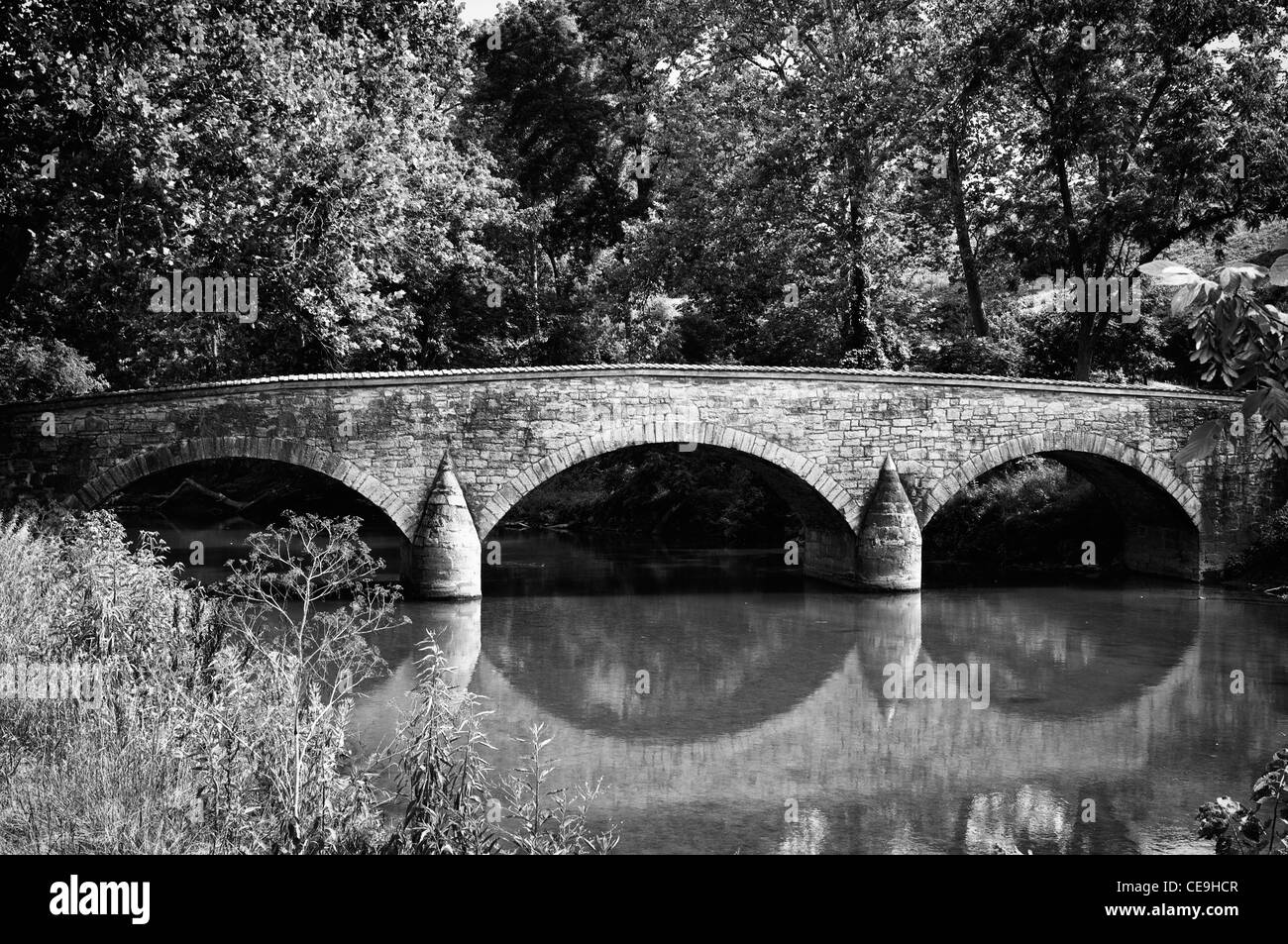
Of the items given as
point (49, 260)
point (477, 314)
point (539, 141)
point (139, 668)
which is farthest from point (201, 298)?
point (539, 141)

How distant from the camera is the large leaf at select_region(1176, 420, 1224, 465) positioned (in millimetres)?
2602

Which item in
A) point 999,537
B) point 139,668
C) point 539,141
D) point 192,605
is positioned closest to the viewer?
point 139,668

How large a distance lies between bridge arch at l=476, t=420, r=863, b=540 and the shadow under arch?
1600 millimetres

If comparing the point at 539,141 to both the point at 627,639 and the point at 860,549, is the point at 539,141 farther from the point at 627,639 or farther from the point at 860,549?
the point at 627,639

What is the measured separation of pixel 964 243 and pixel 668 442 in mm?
11907

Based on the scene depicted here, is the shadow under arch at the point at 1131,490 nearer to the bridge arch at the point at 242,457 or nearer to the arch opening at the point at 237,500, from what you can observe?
the bridge arch at the point at 242,457

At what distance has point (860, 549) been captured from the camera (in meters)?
18.7

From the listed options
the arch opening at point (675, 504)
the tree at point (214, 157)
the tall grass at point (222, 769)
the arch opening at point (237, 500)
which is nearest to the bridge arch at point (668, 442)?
the arch opening at point (675, 504)

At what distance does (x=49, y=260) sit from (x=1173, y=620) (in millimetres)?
16539

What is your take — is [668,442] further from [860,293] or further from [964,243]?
[964,243]

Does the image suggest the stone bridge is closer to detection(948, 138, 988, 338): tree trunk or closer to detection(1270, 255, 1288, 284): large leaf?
detection(948, 138, 988, 338): tree trunk

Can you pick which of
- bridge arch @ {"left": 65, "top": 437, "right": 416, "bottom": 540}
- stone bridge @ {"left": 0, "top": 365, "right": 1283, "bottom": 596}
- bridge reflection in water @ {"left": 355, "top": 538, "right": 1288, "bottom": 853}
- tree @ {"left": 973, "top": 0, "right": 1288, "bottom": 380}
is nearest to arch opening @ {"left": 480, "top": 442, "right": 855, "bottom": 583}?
stone bridge @ {"left": 0, "top": 365, "right": 1283, "bottom": 596}

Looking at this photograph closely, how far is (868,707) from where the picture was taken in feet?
38.9

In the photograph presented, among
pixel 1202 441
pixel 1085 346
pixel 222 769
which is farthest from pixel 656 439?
pixel 1202 441
